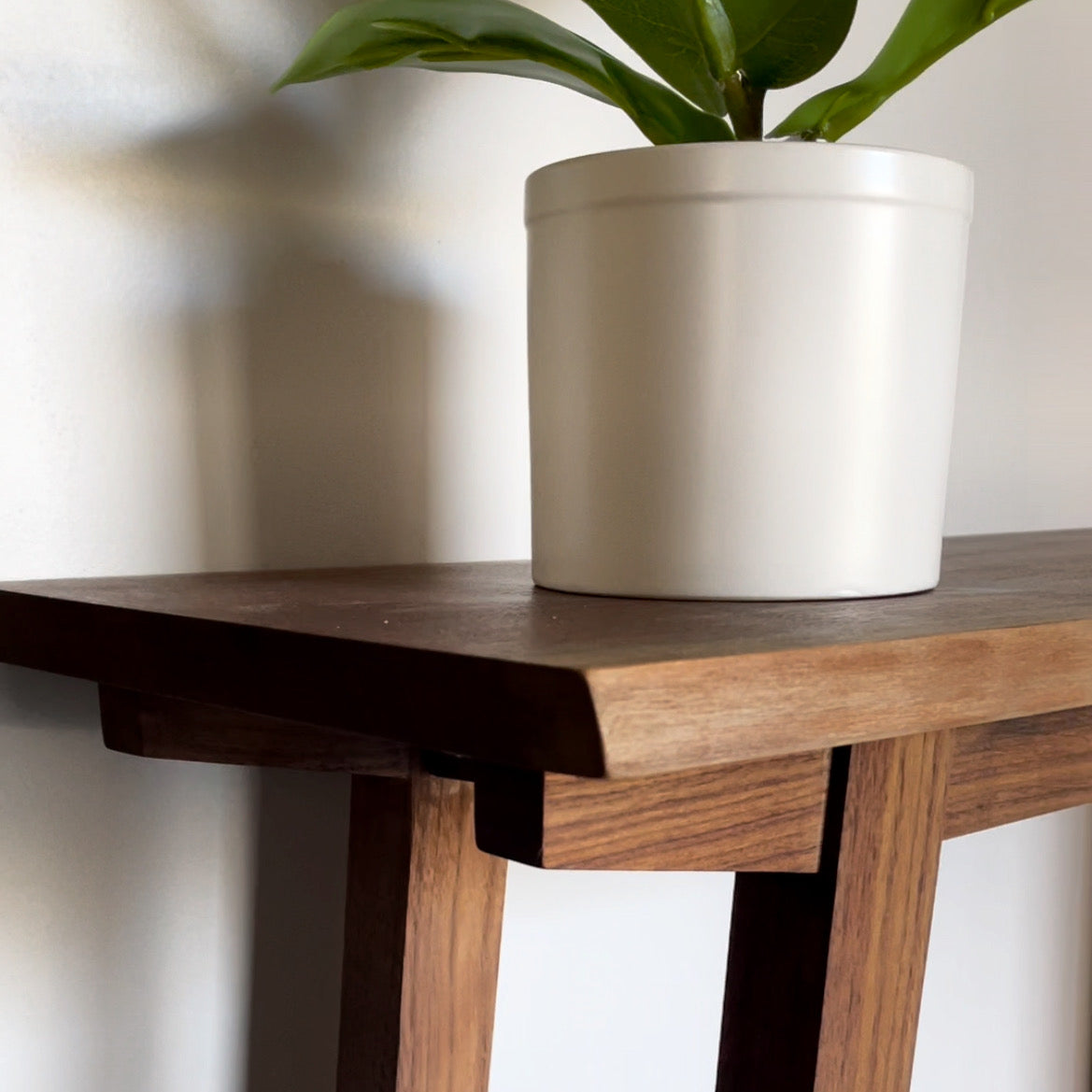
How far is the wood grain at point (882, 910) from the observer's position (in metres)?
0.35

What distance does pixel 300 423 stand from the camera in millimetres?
537

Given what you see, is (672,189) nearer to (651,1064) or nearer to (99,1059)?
(99,1059)

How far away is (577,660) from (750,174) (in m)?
0.21

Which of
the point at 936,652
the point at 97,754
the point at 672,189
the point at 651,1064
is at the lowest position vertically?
the point at 651,1064

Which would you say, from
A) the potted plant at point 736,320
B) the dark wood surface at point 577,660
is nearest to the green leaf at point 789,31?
the potted plant at point 736,320

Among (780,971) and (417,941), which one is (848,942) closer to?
(780,971)

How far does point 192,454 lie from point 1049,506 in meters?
0.61

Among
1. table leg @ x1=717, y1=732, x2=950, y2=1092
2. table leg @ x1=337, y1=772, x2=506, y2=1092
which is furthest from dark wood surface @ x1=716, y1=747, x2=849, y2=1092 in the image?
table leg @ x1=337, y1=772, x2=506, y2=1092

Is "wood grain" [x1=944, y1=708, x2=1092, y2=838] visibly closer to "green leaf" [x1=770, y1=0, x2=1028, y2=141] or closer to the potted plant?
the potted plant

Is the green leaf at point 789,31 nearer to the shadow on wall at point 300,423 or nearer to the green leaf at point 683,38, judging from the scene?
the green leaf at point 683,38

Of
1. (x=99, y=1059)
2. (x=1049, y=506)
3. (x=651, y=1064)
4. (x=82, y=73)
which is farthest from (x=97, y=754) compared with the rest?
(x=1049, y=506)

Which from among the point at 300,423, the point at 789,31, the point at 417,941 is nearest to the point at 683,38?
the point at 789,31

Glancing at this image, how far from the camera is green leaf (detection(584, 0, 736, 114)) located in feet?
1.33

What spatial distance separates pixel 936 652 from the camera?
0.30m
